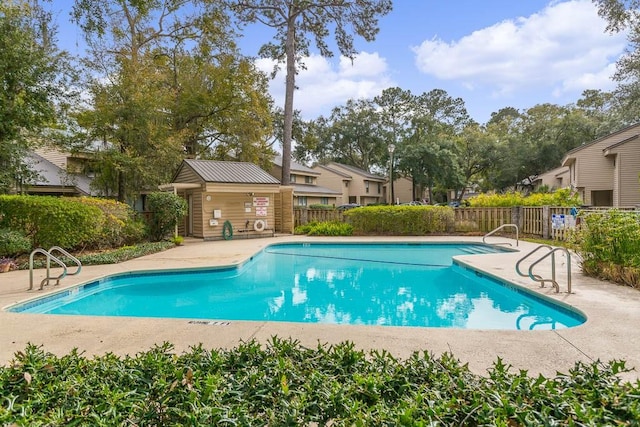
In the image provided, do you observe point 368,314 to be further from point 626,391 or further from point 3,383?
point 3,383

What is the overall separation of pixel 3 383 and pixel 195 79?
2160 cm

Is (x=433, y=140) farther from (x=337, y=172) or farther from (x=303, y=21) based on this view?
(x=303, y=21)

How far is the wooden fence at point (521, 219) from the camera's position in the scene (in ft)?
44.8

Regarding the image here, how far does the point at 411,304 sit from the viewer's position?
706cm

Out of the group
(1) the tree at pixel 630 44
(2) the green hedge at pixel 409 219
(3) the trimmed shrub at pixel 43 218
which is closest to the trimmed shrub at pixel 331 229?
(2) the green hedge at pixel 409 219

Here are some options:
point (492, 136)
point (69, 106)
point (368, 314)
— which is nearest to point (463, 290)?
point (368, 314)

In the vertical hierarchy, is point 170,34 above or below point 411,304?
above

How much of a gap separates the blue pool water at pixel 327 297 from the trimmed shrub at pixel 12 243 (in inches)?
124

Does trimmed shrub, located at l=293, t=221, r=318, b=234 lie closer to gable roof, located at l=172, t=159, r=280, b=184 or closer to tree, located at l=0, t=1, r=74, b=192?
gable roof, located at l=172, t=159, r=280, b=184

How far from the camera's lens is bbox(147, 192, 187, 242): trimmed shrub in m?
14.0

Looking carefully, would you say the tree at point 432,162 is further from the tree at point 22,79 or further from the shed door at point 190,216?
the tree at point 22,79

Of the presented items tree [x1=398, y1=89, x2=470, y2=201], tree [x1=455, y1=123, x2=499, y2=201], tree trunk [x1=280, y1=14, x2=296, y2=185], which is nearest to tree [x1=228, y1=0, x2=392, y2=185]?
tree trunk [x1=280, y1=14, x2=296, y2=185]

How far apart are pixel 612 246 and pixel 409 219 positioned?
9.94 m

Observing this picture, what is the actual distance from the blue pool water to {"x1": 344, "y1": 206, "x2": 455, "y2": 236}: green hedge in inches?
206
